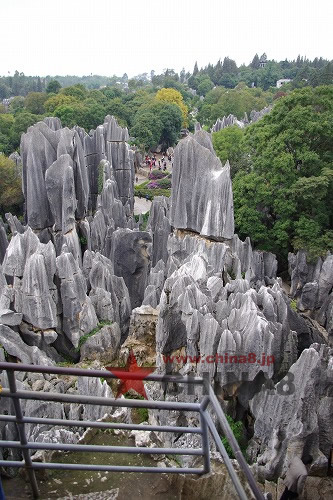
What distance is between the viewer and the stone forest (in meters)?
7.98

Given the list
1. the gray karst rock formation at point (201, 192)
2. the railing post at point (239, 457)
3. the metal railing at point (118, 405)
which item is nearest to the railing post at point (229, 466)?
the metal railing at point (118, 405)

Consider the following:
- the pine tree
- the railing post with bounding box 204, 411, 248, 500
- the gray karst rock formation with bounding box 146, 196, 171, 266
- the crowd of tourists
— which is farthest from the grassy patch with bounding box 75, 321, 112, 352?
the pine tree

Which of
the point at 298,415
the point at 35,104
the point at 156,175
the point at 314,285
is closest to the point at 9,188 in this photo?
the point at 314,285

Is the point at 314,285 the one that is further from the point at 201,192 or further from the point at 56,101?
the point at 56,101

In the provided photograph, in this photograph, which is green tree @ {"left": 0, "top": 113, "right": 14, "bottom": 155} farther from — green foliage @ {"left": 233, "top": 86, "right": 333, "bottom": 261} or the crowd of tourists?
green foliage @ {"left": 233, "top": 86, "right": 333, "bottom": 261}

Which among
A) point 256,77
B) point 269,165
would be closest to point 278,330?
point 269,165

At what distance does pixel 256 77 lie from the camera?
8606 cm

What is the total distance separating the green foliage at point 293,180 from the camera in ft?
52.7

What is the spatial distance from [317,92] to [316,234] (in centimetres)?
570

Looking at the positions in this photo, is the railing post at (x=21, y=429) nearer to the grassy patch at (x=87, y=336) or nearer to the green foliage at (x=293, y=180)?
the grassy patch at (x=87, y=336)

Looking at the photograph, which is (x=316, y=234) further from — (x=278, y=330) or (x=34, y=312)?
(x=34, y=312)

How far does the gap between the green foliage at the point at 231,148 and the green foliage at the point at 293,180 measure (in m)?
3.04

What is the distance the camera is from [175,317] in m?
10.3

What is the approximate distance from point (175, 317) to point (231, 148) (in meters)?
13.2
